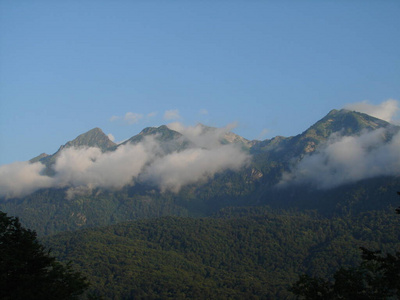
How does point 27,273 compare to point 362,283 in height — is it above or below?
above

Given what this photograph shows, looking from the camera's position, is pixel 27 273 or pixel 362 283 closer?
pixel 362 283

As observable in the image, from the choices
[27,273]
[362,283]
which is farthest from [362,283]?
[27,273]

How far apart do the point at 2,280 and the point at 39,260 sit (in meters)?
6.64

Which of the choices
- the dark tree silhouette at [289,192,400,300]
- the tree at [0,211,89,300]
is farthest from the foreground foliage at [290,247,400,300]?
the tree at [0,211,89,300]

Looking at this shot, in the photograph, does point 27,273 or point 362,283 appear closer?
point 362,283

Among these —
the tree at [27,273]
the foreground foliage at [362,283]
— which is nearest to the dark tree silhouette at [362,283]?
the foreground foliage at [362,283]

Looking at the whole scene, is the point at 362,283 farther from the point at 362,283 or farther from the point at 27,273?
the point at 27,273

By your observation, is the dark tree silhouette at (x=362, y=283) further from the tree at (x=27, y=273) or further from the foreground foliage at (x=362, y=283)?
the tree at (x=27, y=273)

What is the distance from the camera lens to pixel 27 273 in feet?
186

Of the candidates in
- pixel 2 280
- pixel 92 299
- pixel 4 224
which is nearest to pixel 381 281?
pixel 92 299

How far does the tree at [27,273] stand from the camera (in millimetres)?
49375

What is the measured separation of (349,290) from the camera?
51469mm

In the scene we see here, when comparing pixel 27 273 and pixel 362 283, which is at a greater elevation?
pixel 27 273

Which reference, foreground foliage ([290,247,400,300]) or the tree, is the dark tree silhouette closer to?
foreground foliage ([290,247,400,300])
